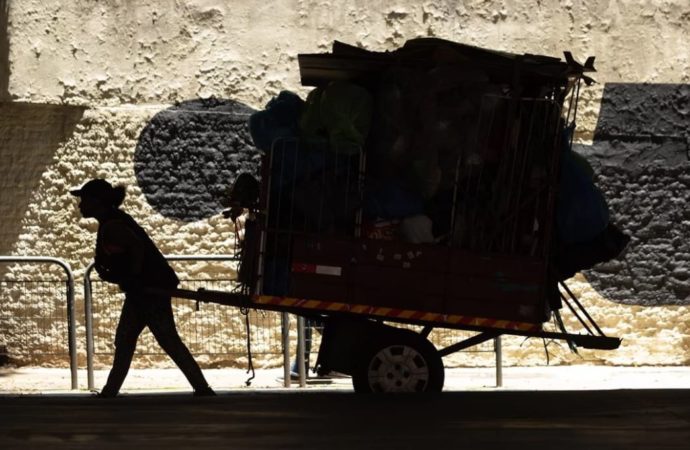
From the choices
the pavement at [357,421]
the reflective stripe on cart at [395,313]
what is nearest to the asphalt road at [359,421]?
the pavement at [357,421]

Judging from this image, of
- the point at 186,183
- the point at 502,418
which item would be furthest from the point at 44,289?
the point at 502,418

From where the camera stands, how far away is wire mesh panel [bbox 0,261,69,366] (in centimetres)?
1381

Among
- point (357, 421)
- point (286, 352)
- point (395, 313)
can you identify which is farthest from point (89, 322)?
point (357, 421)

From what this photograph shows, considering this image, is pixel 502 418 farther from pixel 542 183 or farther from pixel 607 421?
pixel 542 183

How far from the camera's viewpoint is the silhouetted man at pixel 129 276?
10.8 m

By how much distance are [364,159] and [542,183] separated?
117 cm

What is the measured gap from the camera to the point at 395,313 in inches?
396

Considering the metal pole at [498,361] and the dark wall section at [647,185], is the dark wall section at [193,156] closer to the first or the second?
the metal pole at [498,361]

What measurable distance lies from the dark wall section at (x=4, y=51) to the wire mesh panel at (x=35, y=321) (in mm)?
1835

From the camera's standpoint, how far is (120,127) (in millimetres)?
14984

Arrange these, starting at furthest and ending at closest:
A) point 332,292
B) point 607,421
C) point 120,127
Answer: point 120,127 → point 332,292 → point 607,421

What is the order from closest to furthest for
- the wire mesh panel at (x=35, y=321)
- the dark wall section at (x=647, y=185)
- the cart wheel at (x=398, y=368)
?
1. the cart wheel at (x=398, y=368)
2. the wire mesh panel at (x=35, y=321)
3. the dark wall section at (x=647, y=185)

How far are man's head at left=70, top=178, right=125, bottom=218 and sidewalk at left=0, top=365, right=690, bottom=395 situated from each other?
224 centimetres

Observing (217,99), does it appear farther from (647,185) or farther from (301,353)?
(647,185)
